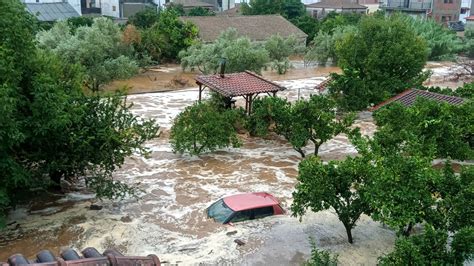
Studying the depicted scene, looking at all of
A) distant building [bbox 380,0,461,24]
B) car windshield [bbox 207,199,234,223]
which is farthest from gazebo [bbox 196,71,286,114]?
distant building [bbox 380,0,461,24]

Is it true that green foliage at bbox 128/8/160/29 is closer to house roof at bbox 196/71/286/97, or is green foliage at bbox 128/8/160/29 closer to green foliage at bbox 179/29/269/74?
green foliage at bbox 179/29/269/74

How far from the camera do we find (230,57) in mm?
35844

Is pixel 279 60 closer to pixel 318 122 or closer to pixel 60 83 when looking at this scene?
pixel 318 122

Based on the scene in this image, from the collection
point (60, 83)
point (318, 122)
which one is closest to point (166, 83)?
point (318, 122)

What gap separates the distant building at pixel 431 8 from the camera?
72000mm

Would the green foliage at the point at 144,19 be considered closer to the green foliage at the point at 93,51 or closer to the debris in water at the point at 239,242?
the green foliage at the point at 93,51

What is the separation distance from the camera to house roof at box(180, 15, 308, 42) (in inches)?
1975

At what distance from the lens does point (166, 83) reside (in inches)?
1538

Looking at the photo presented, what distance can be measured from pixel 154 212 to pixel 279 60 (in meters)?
32.4

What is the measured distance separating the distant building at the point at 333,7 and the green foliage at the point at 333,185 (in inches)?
2639

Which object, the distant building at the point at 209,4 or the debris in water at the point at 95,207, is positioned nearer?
the debris in water at the point at 95,207

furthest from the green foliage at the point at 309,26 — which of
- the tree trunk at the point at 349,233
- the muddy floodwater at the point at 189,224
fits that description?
the tree trunk at the point at 349,233

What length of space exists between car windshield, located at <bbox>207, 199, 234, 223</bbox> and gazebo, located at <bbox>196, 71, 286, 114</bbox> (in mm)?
8356

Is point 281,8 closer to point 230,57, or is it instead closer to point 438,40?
point 438,40
